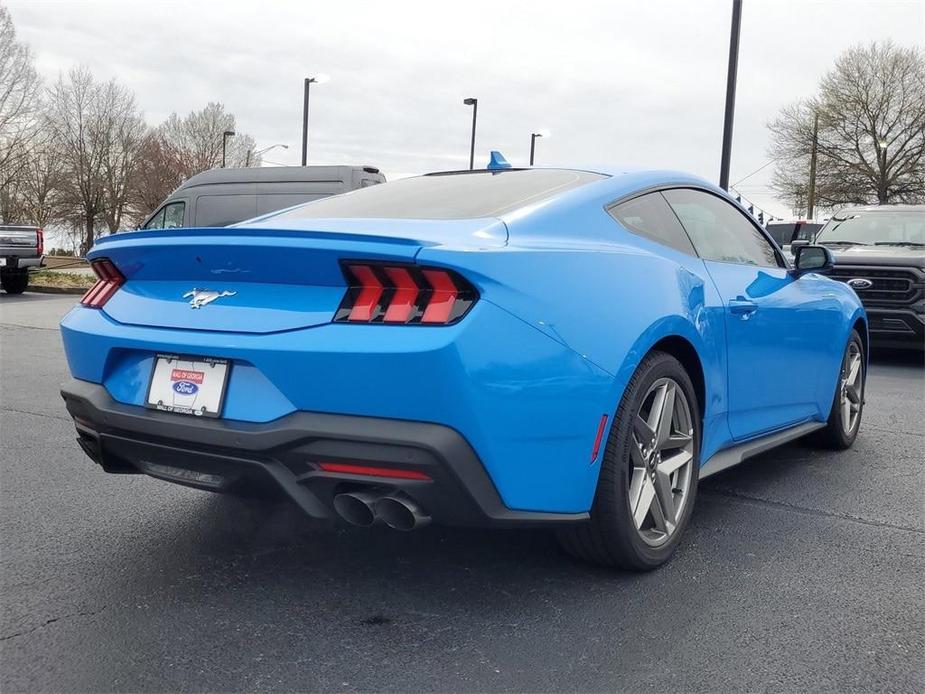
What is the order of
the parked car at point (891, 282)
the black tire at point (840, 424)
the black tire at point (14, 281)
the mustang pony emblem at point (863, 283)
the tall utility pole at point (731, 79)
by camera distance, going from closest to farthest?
the black tire at point (840, 424) → the parked car at point (891, 282) → the mustang pony emblem at point (863, 283) → the tall utility pole at point (731, 79) → the black tire at point (14, 281)

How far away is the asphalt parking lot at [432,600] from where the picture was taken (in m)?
2.43

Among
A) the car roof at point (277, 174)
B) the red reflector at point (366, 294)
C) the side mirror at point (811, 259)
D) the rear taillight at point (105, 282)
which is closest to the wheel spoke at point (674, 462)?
the red reflector at point (366, 294)

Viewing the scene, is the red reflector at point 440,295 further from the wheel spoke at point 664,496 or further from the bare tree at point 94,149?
the bare tree at point 94,149

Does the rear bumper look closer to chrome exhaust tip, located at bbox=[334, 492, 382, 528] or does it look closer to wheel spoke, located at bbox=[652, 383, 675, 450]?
chrome exhaust tip, located at bbox=[334, 492, 382, 528]

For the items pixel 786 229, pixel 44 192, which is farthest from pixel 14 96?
pixel 786 229

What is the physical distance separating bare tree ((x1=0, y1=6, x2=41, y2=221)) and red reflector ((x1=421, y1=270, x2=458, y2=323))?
35034mm

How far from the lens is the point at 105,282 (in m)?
3.20

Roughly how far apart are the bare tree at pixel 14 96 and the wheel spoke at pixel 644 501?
115 ft

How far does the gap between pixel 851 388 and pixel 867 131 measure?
38.4 meters

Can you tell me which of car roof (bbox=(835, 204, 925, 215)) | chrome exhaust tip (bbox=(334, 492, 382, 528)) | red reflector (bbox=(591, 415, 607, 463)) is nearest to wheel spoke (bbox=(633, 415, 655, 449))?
red reflector (bbox=(591, 415, 607, 463))

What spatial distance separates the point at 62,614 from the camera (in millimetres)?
2752

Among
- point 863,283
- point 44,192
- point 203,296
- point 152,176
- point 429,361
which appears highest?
point 152,176

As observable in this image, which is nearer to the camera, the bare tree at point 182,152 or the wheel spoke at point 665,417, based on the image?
the wheel spoke at point 665,417

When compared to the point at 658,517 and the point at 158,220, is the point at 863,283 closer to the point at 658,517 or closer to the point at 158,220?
the point at 658,517
